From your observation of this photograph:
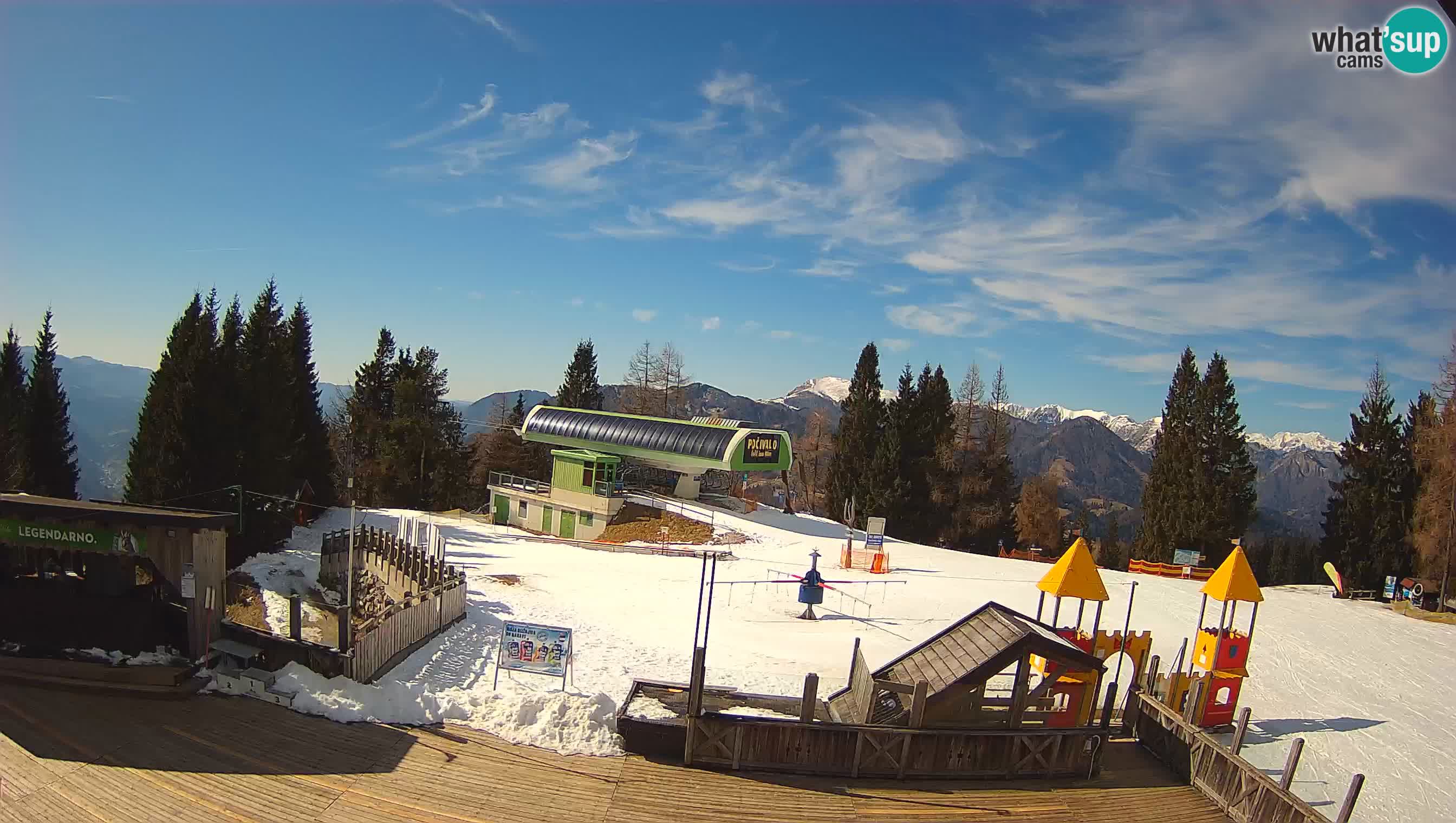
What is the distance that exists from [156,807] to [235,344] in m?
22.1

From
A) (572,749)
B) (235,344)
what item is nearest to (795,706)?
(572,749)

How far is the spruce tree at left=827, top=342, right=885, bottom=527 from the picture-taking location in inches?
1908

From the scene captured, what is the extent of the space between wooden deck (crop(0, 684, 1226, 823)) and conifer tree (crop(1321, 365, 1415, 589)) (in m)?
40.5

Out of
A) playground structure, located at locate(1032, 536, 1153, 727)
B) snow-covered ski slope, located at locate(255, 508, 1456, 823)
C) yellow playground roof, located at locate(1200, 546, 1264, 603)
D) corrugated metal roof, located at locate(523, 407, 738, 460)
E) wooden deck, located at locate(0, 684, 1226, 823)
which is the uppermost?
corrugated metal roof, located at locate(523, 407, 738, 460)

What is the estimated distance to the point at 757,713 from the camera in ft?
41.2

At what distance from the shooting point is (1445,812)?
12.9 metres

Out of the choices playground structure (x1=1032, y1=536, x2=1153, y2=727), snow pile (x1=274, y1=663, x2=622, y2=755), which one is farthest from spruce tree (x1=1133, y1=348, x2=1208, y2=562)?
snow pile (x1=274, y1=663, x2=622, y2=755)

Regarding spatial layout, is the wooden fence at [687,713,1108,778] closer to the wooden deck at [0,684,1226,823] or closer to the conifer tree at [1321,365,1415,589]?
the wooden deck at [0,684,1226,823]

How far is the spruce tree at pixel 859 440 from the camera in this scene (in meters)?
48.5

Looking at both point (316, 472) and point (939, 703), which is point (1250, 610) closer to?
point (939, 703)

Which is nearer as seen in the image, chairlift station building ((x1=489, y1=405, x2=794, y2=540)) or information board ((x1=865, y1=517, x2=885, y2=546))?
information board ((x1=865, y1=517, x2=885, y2=546))

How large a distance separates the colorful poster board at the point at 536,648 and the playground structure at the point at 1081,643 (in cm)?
807

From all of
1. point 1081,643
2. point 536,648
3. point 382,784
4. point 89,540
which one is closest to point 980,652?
point 1081,643

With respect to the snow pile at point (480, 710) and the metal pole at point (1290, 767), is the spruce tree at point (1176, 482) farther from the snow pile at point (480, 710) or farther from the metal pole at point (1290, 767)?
the snow pile at point (480, 710)
